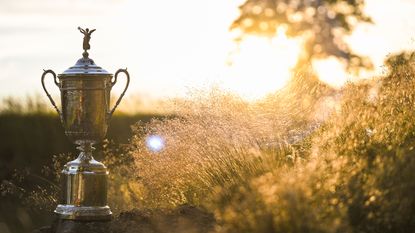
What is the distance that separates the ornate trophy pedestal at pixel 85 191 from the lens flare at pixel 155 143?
1201 millimetres

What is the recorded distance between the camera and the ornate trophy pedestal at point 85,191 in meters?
6.78

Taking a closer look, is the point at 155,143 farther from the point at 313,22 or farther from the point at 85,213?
the point at 313,22

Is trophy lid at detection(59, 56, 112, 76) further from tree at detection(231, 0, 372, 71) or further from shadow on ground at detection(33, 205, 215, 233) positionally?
tree at detection(231, 0, 372, 71)

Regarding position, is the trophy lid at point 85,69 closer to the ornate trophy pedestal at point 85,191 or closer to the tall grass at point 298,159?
the ornate trophy pedestal at point 85,191

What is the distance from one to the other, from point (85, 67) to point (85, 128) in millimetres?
485

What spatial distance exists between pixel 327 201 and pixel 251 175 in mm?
1412

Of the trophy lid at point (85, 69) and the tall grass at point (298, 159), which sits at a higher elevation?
the trophy lid at point (85, 69)

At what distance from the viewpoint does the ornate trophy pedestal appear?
6.78 metres

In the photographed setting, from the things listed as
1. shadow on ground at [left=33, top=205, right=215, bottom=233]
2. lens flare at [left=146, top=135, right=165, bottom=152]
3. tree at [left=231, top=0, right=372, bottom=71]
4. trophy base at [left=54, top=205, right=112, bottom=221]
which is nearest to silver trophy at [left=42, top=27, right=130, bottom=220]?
trophy base at [left=54, top=205, right=112, bottom=221]

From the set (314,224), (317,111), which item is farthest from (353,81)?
(314,224)

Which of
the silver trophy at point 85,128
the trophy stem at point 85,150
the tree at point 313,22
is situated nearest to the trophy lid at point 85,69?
the silver trophy at point 85,128

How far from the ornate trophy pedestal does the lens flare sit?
3.94 feet

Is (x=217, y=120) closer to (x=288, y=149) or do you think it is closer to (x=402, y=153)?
(x=288, y=149)

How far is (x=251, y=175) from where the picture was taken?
656 centimetres
